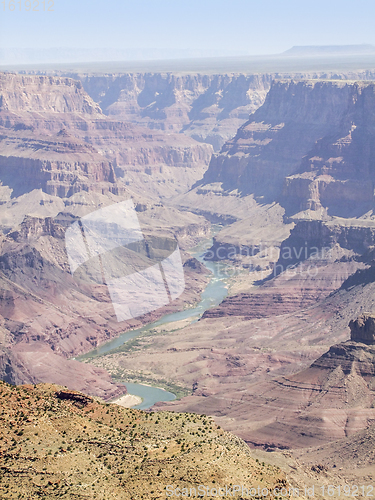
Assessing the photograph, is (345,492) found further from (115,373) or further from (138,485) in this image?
(115,373)

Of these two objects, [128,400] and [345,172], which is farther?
[345,172]

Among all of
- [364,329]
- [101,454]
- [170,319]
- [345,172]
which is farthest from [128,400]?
[345,172]

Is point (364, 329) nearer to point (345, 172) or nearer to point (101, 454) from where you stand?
point (101, 454)

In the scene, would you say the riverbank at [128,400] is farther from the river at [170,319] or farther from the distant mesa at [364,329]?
the distant mesa at [364,329]

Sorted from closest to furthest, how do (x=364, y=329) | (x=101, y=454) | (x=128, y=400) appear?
(x=101, y=454) < (x=364, y=329) < (x=128, y=400)

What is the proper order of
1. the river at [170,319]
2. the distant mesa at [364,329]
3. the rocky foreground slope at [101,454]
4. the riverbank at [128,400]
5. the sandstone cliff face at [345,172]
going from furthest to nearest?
the sandstone cliff face at [345,172] → the river at [170,319] → the riverbank at [128,400] → the distant mesa at [364,329] → the rocky foreground slope at [101,454]

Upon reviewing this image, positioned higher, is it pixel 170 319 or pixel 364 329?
pixel 364 329

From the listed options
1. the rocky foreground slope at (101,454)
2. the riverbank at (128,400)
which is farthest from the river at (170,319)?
the rocky foreground slope at (101,454)

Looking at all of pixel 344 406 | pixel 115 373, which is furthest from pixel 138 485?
pixel 115 373
